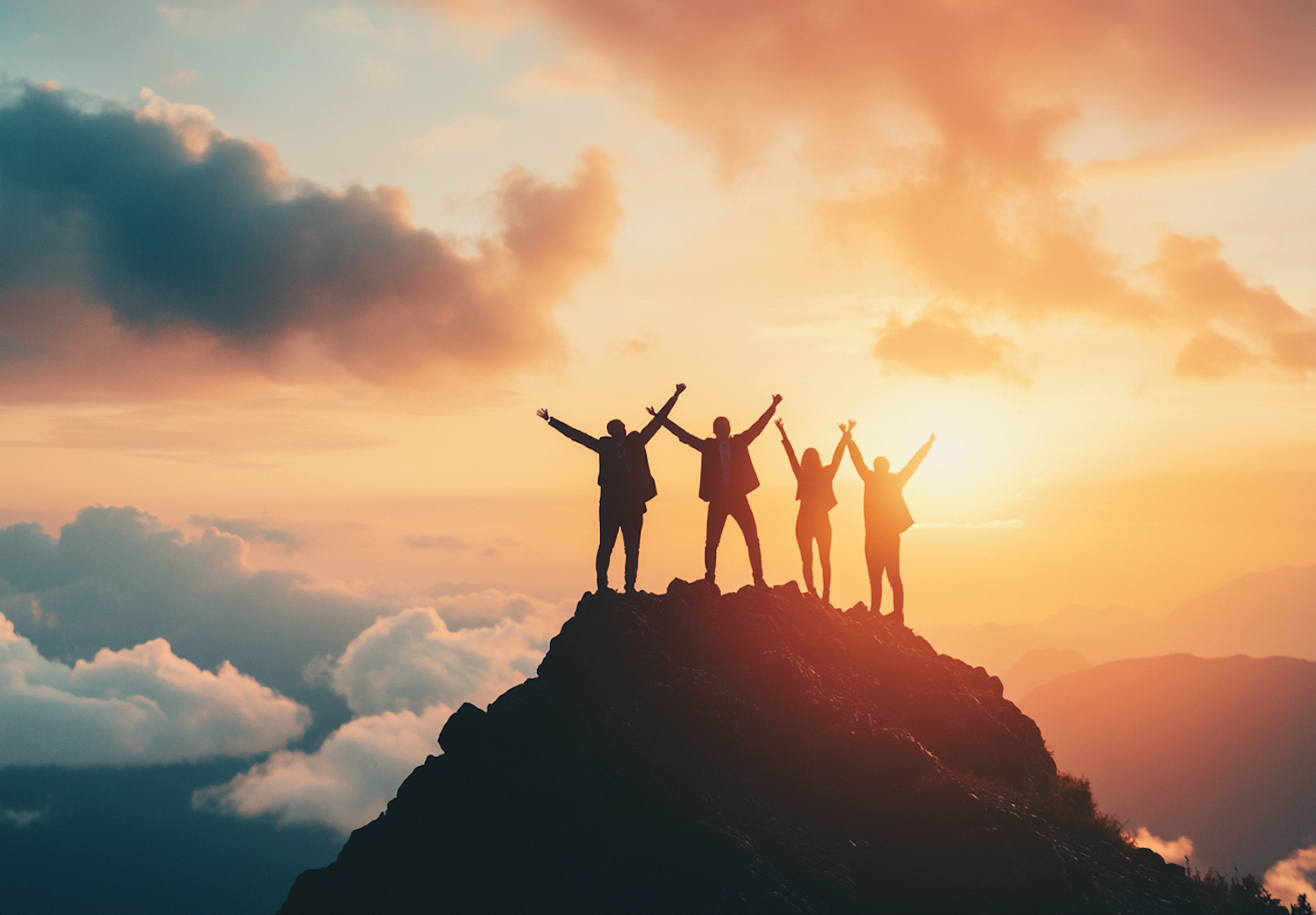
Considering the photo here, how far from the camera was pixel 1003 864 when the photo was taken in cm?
1205

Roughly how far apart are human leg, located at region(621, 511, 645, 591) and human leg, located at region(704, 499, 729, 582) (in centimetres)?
173

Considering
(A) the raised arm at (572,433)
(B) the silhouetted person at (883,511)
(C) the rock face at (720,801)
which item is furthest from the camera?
(B) the silhouetted person at (883,511)

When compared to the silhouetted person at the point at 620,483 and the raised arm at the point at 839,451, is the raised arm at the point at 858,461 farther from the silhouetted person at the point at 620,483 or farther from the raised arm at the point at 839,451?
the silhouetted person at the point at 620,483

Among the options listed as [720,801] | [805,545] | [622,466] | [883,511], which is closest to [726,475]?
[622,466]

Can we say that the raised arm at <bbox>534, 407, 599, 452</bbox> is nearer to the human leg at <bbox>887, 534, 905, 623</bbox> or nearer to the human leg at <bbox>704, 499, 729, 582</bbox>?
the human leg at <bbox>704, 499, 729, 582</bbox>

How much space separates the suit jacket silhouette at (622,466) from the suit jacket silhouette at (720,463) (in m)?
0.97

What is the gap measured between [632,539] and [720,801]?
5865mm

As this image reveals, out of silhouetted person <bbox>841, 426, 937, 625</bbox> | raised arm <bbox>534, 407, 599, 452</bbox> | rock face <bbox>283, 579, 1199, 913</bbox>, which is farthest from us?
silhouetted person <bbox>841, 426, 937, 625</bbox>

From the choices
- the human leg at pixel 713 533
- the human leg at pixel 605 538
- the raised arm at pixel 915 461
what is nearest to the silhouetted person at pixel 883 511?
the raised arm at pixel 915 461

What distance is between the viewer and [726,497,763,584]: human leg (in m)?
17.9

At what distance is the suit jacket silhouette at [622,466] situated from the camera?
1698 cm

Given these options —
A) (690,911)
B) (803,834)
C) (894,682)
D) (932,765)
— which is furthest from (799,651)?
(690,911)

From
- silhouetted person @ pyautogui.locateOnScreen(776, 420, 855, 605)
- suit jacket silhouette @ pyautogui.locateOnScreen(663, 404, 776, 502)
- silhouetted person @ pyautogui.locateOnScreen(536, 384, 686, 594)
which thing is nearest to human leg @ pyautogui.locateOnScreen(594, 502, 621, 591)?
silhouetted person @ pyautogui.locateOnScreen(536, 384, 686, 594)

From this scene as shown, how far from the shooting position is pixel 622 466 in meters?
17.1
